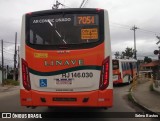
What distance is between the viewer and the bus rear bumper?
10.4 meters

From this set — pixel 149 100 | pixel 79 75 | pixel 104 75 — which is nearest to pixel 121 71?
pixel 149 100

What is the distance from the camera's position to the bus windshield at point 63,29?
10.7 metres

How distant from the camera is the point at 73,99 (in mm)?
10484

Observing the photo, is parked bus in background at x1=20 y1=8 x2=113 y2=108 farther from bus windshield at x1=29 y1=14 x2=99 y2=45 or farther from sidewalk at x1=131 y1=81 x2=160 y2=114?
sidewalk at x1=131 y1=81 x2=160 y2=114

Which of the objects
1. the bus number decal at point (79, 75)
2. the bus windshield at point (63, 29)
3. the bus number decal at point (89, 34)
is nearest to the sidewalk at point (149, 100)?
the bus number decal at point (79, 75)

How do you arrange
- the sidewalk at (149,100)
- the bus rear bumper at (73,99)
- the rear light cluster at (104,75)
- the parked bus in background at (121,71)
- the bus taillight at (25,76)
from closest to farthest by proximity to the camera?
the bus rear bumper at (73,99) → the rear light cluster at (104,75) → the bus taillight at (25,76) → the sidewalk at (149,100) → the parked bus in background at (121,71)

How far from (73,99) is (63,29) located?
2119 mm

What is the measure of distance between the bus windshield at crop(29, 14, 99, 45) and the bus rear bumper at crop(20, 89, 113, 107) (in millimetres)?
1521


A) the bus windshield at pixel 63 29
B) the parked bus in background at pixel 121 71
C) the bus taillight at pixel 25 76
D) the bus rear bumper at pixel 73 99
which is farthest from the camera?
the parked bus in background at pixel 121 71

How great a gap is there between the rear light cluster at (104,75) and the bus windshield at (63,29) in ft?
2.34

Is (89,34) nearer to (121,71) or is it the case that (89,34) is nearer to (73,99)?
(73,99)

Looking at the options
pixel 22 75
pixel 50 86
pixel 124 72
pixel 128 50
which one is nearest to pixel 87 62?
pixel 50 86

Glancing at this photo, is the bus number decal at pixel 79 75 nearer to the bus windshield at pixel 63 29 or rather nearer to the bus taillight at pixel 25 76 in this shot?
the bus windshield at pixel 63 29

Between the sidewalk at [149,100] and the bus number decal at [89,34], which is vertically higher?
the bus number decal at [89,34]
